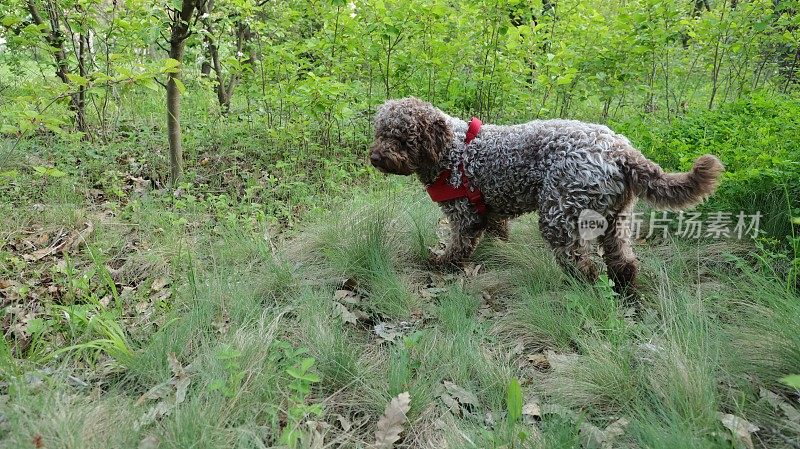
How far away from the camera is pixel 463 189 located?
3.92 m

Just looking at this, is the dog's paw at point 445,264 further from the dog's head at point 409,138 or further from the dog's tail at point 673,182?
the dog's tail at point 673,182

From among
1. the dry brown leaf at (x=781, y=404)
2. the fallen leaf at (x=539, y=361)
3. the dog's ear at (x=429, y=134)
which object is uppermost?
the dog's ear at (x=429, y=134)

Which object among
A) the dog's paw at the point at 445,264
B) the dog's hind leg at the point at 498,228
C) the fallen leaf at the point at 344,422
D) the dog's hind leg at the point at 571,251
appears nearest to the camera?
the fallen leaf at the point at 344,422

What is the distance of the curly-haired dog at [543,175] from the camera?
3189mm

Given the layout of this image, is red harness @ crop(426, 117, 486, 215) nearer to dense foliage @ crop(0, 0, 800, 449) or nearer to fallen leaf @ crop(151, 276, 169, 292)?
dense foliage @ crop(0, 0, 800, 449)

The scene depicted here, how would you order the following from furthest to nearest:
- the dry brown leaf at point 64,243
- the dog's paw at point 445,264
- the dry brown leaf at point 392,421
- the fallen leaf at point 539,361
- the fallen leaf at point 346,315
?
the dog's paw at point 445,264 → the dry brown leaf at point 64,243 → the fallen leaf at point 346,315 → the fallen leaf at point 539,361 → the dry brown leaf at point 392,421

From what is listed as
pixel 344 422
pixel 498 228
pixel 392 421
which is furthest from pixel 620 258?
pixel 344 422

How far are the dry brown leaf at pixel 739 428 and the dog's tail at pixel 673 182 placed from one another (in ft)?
4.48

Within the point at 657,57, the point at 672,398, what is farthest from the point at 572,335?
the point at 657,57

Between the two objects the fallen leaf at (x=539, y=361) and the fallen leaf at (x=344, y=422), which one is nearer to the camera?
the fallen leaf at (x=344, y=422)

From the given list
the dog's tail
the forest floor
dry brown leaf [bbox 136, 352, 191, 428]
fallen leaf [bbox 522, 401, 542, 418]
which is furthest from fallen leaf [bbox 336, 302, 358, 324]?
the dog's tail

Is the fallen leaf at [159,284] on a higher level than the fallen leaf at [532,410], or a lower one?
higher

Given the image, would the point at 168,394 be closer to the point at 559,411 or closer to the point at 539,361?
the point at 559,411

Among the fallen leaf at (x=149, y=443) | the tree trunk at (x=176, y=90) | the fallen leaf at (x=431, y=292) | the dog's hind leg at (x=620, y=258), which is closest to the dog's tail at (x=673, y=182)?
the dog's hind leg at (x=620, y=258)
